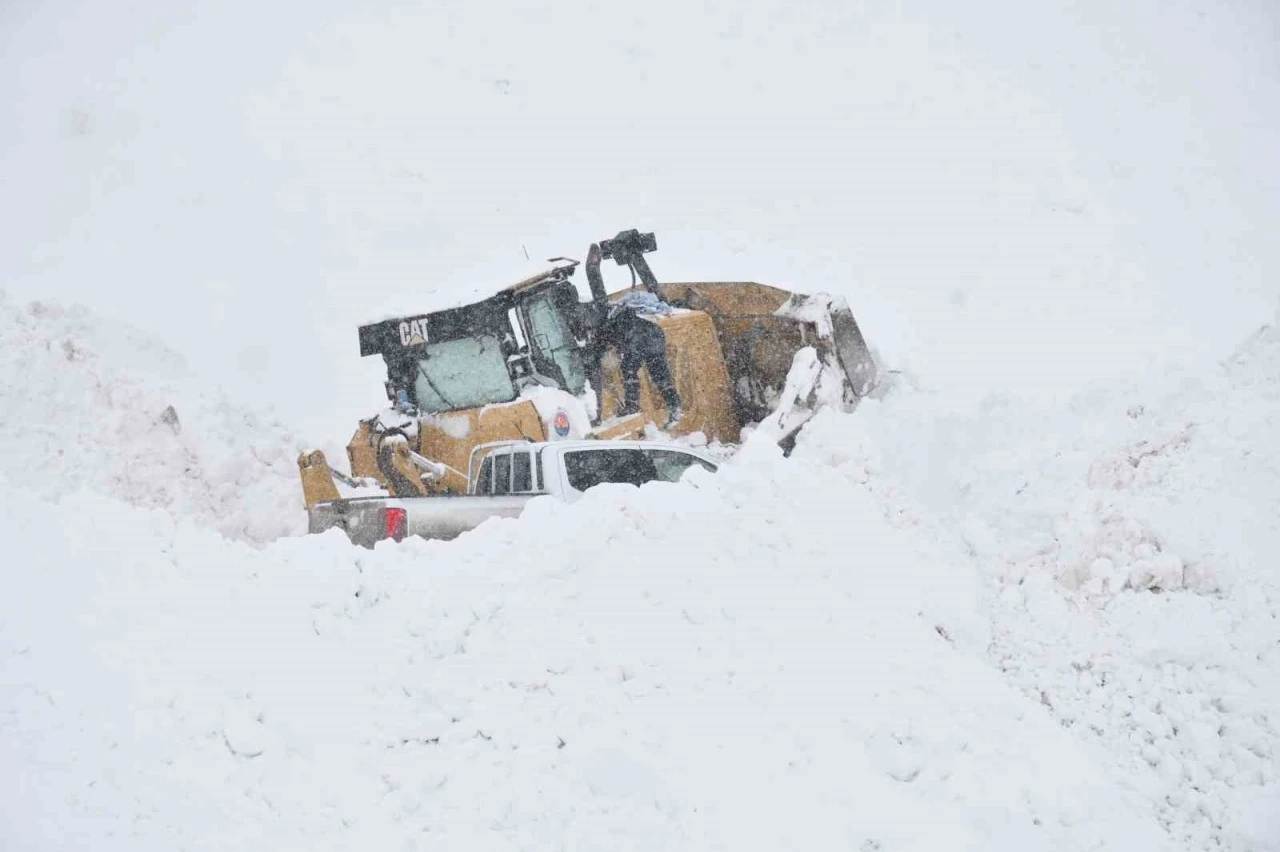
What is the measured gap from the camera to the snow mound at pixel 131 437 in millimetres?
9977

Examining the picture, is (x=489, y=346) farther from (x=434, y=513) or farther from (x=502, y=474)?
(x=434, y=513)

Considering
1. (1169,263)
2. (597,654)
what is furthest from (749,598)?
(1169,263)

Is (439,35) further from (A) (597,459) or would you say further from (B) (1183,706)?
(B) (1183,706)

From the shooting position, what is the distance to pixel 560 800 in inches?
167

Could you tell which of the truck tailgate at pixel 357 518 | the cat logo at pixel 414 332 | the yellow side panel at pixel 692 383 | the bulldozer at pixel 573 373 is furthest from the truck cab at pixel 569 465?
the cat logo at pixel 414 332

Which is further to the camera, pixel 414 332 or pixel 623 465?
pixel 414 332

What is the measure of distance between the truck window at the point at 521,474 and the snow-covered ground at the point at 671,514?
146 cm

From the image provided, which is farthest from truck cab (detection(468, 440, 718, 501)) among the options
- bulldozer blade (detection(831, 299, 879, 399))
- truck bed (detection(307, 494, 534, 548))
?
bulldozer blade (detection(831, 299, 879, 399))

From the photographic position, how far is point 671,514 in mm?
5793

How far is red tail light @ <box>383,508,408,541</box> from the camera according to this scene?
6785 millimetres

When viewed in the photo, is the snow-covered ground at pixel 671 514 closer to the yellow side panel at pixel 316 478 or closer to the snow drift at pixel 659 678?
the snow drift at pixel 659 678

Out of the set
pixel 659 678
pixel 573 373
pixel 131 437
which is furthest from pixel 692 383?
pixel 659 678

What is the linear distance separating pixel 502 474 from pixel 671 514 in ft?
6.70

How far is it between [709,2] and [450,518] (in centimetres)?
2191
